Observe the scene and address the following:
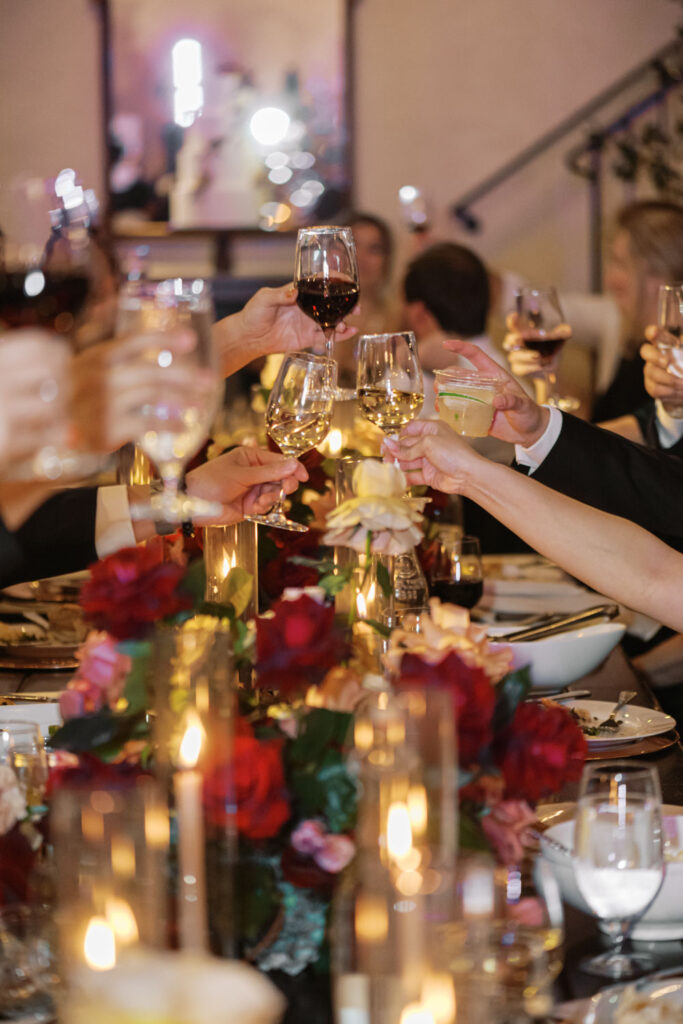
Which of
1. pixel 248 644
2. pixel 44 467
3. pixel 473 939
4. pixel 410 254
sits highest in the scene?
pixel 410 254

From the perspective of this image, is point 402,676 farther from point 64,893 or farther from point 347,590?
point 347,590

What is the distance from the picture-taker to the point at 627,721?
58.4 inches

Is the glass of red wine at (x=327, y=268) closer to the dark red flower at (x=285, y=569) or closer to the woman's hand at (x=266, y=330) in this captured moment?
the woman's hand at (x=266, y=330)

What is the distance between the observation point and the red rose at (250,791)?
78cm

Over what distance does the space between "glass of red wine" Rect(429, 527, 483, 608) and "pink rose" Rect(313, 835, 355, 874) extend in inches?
38.2

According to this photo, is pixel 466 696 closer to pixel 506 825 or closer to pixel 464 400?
pixel 506 825

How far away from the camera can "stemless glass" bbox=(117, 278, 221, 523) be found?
2.79 feet

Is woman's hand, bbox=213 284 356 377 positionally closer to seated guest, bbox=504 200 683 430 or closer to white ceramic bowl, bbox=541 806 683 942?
white ceramic bowl, bbox=541 806 683 942

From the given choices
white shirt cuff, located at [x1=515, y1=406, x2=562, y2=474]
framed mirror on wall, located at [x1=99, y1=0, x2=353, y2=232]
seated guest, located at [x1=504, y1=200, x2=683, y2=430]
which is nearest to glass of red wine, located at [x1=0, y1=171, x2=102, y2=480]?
white shirt cuff, located at [x1=515, y1=406, x2=562, y2=474]

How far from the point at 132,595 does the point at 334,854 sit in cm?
24

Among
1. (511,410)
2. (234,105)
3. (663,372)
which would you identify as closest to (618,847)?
(511,410)

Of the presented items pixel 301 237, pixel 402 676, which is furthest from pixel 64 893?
pixel 301 237

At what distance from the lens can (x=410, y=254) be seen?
229 inches

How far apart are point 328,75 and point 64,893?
18.5 feet
